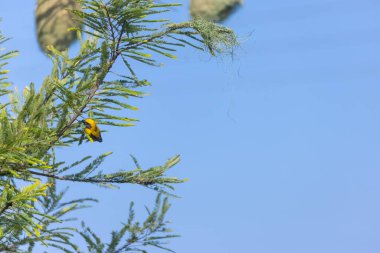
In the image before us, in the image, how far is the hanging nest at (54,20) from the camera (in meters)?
3.51

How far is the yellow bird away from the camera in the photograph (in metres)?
3.56

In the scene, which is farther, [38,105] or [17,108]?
[17,108]

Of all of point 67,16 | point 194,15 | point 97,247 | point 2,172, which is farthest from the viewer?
point 97,247

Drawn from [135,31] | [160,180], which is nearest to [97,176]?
[160,180]

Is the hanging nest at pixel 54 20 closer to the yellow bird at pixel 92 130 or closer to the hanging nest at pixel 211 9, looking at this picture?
the yellow bird at pixel 92 130

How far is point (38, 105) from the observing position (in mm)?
3699

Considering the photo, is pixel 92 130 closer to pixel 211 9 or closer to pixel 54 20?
pixel 54 20

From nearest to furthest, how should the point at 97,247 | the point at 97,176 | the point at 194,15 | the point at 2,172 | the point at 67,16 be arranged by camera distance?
the point at 194,15 < the point at 67,16 < the point at 2,172 < the point at 97,176 < the point at 97,247

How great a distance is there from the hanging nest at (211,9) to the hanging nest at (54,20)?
0.71 metres

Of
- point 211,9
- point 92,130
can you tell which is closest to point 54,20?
point 92,130

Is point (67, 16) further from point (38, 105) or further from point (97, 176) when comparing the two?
point (97, 176)

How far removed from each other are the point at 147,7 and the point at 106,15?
24 cm

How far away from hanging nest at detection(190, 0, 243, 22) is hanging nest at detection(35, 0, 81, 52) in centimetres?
71

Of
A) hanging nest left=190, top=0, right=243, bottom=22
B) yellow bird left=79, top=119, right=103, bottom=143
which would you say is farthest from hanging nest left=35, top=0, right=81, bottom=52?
hanging nest left=190, top=0, right=243, bottom=22
